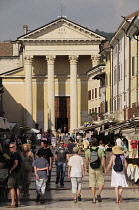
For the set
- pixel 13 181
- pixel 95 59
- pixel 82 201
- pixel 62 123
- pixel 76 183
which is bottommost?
pixel 82 201

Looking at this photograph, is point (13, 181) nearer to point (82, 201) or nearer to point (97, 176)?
point (82, 201)

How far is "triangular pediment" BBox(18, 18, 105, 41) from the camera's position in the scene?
100m

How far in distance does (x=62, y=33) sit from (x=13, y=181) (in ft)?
269

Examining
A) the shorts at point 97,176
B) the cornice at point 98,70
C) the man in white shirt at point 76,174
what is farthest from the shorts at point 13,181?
the cornice at point 98,70

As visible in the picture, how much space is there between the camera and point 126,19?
5200 cm

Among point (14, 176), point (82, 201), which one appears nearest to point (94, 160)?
point (82, 201)

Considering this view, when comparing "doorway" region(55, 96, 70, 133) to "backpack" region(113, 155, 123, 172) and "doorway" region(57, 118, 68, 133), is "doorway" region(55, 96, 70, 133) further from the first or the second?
"backpack" region(113, 155, 123, 172)

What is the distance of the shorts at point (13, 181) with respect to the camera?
20.5 meters

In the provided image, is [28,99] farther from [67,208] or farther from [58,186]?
[67,208]

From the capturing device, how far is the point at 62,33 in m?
Result: 102

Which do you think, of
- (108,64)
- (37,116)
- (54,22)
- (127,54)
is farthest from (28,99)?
(127,54)

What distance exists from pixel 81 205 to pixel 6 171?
235cm

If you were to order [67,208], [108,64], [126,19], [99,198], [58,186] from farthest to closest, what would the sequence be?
[108,64]
[126,19]
[58,186]
[99,198]
[67,208]

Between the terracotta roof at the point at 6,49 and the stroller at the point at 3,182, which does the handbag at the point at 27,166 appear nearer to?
the stroller at the point at 3,182
